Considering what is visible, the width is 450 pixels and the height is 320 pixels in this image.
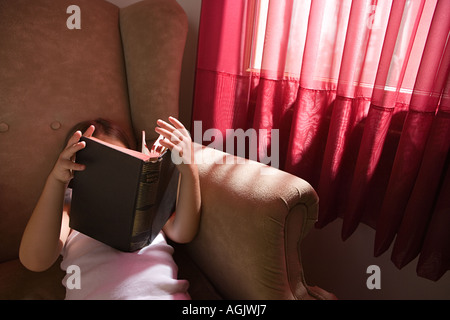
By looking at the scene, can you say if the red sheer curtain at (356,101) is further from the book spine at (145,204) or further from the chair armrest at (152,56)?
the book spine at (145,204)

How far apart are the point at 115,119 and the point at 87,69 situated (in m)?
0.16

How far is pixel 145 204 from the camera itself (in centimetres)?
61

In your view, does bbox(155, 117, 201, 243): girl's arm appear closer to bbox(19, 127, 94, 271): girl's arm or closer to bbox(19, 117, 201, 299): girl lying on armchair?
bbox(19, 117, 201, 299): girl lying on armchair

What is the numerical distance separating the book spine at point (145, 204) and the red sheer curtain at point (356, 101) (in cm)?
47

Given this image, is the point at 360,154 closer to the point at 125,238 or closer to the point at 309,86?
the point at 309,86

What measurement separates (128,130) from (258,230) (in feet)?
1.87

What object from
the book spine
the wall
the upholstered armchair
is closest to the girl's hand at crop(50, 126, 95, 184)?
the book spine

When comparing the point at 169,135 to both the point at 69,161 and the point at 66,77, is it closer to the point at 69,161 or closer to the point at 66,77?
→ the point at 69,161

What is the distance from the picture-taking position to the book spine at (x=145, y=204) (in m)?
0.58

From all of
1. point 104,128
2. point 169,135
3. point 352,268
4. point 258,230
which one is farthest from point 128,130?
point 352,268

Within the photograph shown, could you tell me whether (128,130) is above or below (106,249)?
above

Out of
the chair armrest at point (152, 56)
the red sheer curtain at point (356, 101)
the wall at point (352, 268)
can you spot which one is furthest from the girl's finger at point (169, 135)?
the wall at point (352, 268)

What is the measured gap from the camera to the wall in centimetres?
89

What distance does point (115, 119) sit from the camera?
0.92 metres
